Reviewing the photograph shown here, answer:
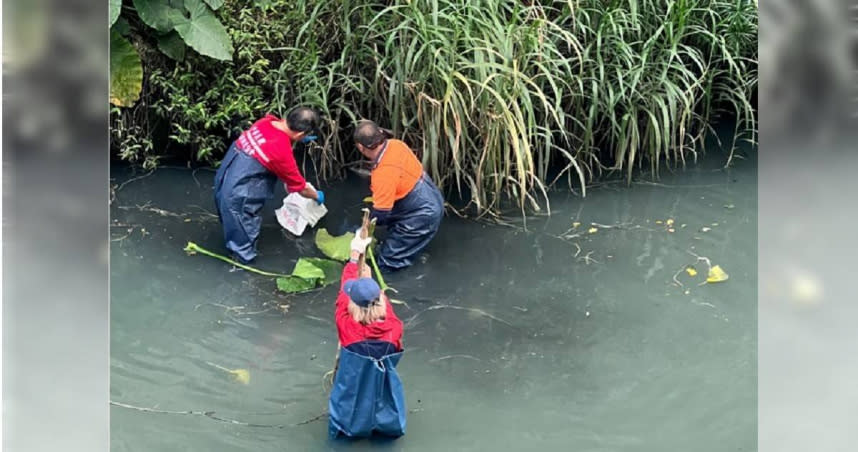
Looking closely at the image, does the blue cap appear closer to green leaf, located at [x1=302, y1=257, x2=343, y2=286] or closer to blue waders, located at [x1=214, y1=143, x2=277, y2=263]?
green leaf, located at [x1=302, y1=257, x2=343, y2=286]

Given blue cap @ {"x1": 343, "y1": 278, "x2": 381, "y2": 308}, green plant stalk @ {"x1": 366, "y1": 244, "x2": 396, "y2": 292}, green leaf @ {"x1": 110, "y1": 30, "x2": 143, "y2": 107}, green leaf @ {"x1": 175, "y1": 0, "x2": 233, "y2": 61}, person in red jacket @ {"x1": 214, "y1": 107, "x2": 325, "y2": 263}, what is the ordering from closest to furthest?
blue cap @ {"x1": 343, "y1": 278, "x2": 381, "y2": 308}
green plant stalk @ {"x1": 366, "y1": 244, "x2": 396, "y2": 292}
person in red jacket @ {"x1": 214, "y1": 107, "x2": 325, "y2": 263}
green leaf @ {"x1": 110, "y1": 30, "x2": 143, "y2": 107}
green leaf @ {"x1": 175, "y1": 0, "x2": 233, "y2": 61}

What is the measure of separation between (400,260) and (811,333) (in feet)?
15.0

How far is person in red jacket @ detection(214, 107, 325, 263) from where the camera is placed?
243 inches

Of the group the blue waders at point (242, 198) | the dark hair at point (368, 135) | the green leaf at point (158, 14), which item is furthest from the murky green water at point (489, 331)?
the green leaf at point (158, 14)

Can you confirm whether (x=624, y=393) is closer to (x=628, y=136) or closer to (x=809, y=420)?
(x=628, y=136)

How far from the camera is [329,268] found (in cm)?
Answer: 612

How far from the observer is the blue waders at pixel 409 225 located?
20.4 feet

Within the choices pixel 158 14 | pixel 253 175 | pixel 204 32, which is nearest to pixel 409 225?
pixel 253 175

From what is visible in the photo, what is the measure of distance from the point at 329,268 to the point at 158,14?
2.27 metres

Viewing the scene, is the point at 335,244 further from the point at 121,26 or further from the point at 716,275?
the point at 121,26

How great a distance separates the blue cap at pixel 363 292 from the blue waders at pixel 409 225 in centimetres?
186

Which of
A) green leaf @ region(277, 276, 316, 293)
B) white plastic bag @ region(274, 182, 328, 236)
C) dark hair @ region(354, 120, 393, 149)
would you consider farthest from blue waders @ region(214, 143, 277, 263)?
dark hair @ region(354, 120, 393, 149)

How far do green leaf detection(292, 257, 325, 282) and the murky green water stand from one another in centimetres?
11

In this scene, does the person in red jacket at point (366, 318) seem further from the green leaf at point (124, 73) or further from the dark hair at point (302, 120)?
the green leaf at point (124, 73)
